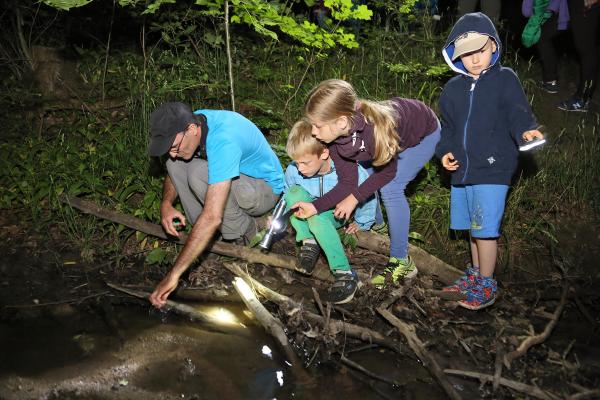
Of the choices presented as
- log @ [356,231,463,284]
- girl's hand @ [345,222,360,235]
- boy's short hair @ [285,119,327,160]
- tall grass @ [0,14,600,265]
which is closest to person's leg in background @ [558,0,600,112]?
tall grass @ [0,14,600,265]

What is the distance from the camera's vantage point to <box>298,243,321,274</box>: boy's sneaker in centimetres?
379

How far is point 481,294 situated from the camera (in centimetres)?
359

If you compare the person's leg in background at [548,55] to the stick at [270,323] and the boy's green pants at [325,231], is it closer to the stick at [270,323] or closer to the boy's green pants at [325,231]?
the boy's green pants at [325,231]

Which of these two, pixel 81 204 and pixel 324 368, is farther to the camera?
pixel 81 204

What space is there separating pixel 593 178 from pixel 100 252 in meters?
4.56

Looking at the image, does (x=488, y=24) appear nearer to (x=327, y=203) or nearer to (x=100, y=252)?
(x=327, y=203)

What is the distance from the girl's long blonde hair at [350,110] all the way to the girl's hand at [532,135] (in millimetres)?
782

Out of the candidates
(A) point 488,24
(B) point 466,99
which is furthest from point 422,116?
(A) point 488,24

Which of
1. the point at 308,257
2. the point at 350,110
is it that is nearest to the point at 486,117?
the point at 350,110

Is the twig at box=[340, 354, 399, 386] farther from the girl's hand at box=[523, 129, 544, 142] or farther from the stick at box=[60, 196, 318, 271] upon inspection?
the girl's hand at box=[523, 129, 544, 142]

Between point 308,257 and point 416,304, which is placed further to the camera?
point 308,257

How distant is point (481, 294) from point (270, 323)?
153cm

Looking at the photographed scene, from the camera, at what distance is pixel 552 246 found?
4312mm

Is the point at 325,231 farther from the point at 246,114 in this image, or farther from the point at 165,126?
the point at 246,114
